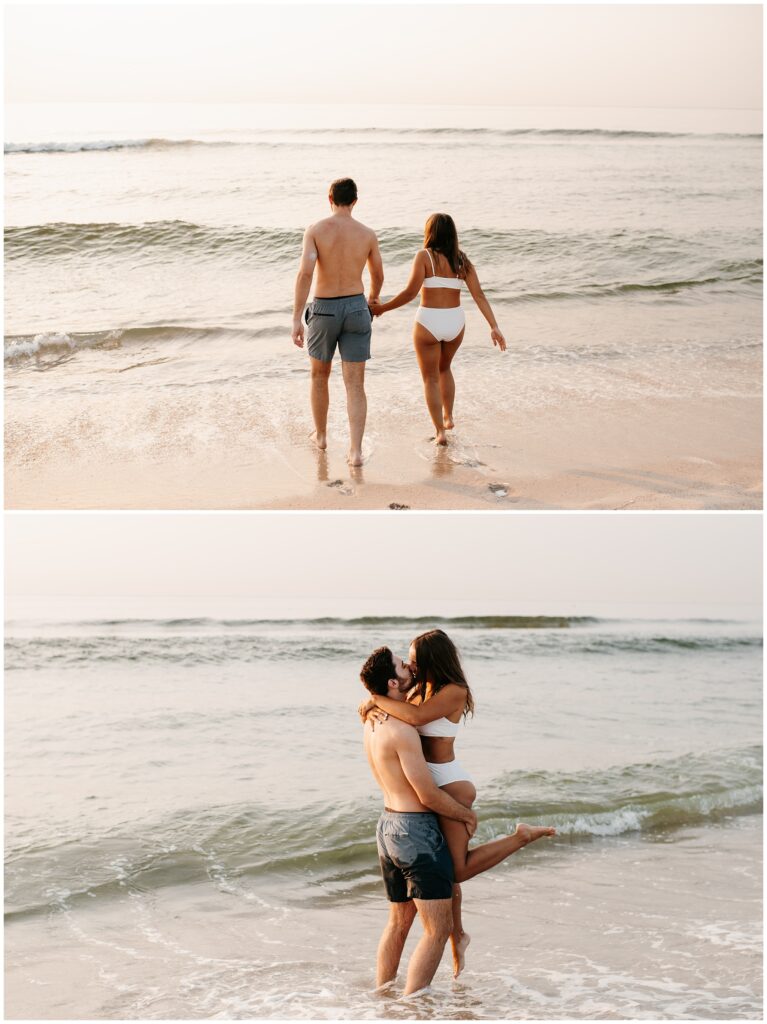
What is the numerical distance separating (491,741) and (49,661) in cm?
794

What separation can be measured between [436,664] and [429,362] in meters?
3.34

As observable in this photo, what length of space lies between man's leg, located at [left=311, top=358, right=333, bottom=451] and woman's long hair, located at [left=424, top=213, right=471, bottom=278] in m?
1.18

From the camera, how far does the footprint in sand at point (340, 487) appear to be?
708 centimetres

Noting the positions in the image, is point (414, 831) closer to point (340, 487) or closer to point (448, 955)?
point (448, 955)

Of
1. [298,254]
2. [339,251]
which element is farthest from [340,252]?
[298,254]

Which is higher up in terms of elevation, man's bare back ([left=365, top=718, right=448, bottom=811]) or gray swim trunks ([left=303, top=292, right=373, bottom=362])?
gray swim trunks ([left=303, top=292, right=373, bottom=362])

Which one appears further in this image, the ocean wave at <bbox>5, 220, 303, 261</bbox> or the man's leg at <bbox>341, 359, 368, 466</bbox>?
the ocean wave at <bbox>5, 220, 303, 261</bbox>

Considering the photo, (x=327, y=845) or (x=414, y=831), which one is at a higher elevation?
(x=414, y=831)

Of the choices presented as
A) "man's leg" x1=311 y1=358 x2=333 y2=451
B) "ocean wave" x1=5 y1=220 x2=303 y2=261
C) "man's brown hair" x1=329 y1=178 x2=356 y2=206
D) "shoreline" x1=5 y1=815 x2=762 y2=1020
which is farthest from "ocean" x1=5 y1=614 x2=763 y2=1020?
"ocean wave" x1=5 y1=220 x2=303 y2=261

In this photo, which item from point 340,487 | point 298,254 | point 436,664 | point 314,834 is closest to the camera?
point 436,664

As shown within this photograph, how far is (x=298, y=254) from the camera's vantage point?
55.9ft

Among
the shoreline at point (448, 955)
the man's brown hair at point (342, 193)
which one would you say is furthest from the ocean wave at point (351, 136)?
the shoreline at point (448, 955)

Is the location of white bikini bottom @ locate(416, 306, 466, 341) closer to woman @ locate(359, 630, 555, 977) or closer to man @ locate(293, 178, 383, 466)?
man @ locate(293, 178, 383, 466)

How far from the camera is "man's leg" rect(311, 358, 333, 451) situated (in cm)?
698
